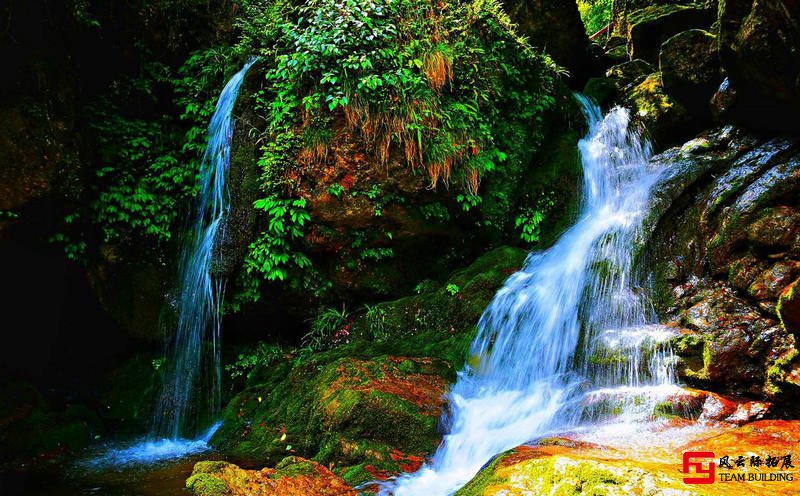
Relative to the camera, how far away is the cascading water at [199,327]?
22.2ft

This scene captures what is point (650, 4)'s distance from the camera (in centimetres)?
1200

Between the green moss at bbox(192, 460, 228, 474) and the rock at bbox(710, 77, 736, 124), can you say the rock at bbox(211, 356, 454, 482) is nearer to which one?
the green moss at bbox(192, 460, 228, 474)

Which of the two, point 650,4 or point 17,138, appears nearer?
point 17,138

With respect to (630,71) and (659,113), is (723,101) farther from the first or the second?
(630,71)

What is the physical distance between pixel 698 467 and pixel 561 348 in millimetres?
2586

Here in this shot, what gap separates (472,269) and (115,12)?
713cm

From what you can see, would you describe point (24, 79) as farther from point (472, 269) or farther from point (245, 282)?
point (472, 269)

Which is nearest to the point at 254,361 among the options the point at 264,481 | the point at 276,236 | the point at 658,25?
the point at 276,236

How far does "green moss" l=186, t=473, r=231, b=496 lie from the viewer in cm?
317

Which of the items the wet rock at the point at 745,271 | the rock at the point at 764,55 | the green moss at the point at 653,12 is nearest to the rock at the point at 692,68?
the rock at the point at 764,55

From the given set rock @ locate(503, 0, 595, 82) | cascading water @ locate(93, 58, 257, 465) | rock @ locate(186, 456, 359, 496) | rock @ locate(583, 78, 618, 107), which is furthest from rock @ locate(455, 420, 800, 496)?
rock @ locate(503, 0, 595, 82)

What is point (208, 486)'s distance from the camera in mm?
3199

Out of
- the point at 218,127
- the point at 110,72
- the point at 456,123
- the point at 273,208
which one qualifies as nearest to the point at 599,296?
the point at 456,123

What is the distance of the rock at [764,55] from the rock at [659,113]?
153 centimetres
